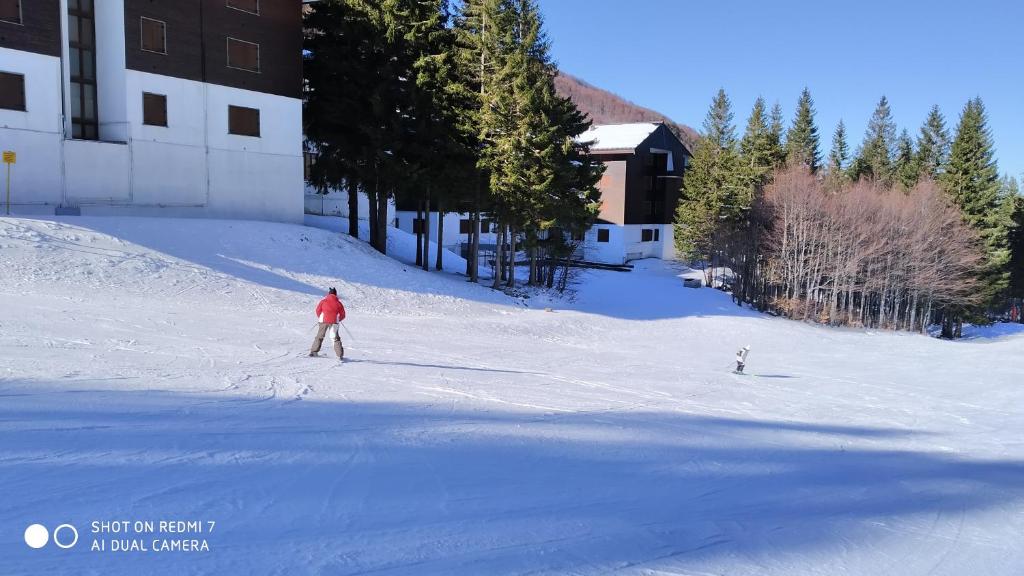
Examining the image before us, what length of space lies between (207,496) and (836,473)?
7185mm

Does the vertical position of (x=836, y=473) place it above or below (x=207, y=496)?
below

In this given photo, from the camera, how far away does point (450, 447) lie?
7.44 metres

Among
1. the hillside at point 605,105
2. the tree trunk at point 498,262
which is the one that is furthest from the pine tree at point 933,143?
the hillside at point 605,105

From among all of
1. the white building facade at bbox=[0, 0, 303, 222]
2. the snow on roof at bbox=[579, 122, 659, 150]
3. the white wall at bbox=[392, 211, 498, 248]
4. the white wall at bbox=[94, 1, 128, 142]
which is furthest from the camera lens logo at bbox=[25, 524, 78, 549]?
the snow on roof at bbox=[579, 122, 659, 150]

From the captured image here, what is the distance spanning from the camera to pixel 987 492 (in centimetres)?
763

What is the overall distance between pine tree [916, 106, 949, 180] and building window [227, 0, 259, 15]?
50.3 meters

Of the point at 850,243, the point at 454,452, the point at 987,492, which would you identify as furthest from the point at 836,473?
the point at 850,243

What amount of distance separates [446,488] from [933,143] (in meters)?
61.5

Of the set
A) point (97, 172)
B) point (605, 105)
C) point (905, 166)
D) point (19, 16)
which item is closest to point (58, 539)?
point (97, 172)

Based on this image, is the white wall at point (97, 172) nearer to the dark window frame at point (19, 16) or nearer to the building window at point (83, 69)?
the building window at point (83, 69)

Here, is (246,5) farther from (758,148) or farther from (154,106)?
(758,148)

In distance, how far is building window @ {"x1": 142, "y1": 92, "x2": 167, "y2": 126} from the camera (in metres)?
25.5

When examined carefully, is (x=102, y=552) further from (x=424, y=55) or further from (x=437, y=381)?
(x=424, y=55)

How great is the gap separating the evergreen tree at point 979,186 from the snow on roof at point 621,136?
23.3 m
